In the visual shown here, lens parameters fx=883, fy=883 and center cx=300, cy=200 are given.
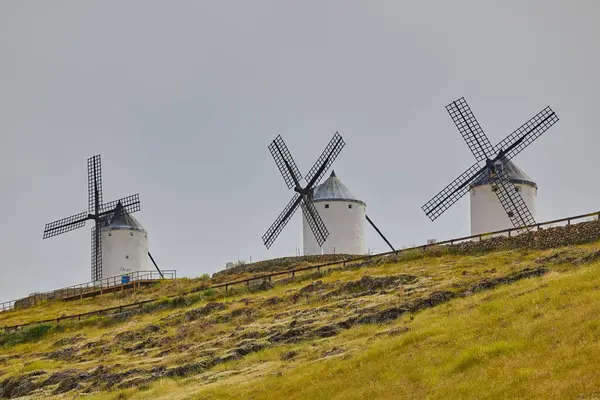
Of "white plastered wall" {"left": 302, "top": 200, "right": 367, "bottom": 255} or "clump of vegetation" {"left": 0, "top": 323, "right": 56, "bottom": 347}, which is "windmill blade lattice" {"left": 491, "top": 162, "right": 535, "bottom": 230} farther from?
"clump of vegetation" {"left": 0, "top": 323, "right": 56, "bottom": 347}

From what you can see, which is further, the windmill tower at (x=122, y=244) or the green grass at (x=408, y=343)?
the windmill tower at (x=122, y=244)

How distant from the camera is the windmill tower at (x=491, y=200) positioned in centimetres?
5944

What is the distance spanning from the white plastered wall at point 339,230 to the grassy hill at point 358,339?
1414 centimetres

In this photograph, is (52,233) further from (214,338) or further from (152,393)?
(152,393)

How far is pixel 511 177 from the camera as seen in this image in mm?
60219

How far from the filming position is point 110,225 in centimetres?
7875

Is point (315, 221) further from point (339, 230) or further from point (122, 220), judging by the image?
point (122, 220)

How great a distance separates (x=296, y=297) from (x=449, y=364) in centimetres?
2184

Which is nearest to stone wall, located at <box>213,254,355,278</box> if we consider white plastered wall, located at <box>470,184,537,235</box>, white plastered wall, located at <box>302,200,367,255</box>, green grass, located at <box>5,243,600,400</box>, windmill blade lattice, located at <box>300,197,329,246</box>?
windmill blade lattice, located at <box>300,197,329,246</box>

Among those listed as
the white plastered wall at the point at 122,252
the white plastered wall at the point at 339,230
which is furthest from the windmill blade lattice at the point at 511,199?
the white plastered wall at the point at 122,252

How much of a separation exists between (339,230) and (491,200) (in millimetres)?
13197

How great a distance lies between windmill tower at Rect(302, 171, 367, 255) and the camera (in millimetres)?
67625

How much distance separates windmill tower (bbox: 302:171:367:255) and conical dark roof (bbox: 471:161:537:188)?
11583 millimetres

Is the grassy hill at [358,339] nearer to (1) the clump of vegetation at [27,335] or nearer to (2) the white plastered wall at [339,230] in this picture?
(1) the clump of vegetation at [27,335]
